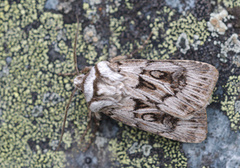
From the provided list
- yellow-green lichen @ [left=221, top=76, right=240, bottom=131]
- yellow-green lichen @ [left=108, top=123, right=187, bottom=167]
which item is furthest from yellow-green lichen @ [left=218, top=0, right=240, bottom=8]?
yellow-green lichen @ [left=108, top=123, right=187, bottom=167]

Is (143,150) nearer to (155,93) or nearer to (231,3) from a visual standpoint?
(155,93)

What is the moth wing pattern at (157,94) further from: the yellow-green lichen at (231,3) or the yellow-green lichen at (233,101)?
the yellow-green lichen at (231,3)

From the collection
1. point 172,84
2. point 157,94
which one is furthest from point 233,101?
point 157,94

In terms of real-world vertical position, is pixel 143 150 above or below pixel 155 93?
below

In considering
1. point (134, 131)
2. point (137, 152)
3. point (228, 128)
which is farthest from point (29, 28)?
point (228, 128)

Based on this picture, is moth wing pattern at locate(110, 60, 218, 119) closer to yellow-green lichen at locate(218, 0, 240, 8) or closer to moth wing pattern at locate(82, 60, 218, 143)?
moth wing pattern at locate(82, 60, 218, 143)

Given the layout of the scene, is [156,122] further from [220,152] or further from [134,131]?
[220,152]
